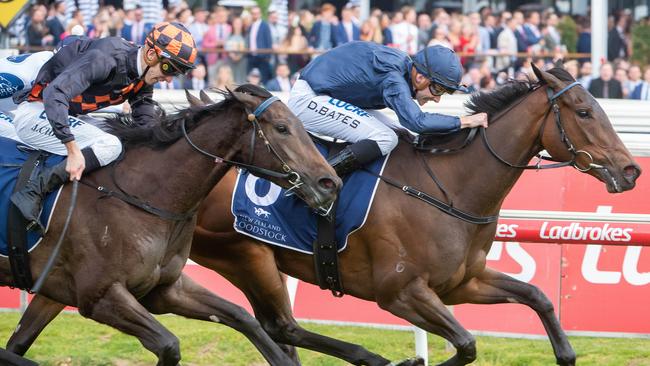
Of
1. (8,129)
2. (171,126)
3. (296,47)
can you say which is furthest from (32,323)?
(296,47)

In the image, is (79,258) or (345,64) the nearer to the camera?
(79,258)

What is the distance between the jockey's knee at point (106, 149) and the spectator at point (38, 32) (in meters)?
10.3

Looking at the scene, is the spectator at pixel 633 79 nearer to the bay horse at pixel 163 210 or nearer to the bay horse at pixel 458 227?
the bay horse at pixel 458 227

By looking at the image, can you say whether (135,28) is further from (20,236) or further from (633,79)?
(20,236)

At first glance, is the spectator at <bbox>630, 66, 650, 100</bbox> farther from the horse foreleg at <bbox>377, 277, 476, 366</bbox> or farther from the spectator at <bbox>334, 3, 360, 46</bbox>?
the horse foreleg at <bbox>377, 277, 476, 366</bbox>

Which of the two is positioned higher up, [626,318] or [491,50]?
[626,318]

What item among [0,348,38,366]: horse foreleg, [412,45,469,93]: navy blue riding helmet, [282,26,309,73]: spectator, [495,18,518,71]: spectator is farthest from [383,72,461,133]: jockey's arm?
[495,18,518,71]: spectator

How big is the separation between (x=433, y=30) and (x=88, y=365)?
9.87 meters

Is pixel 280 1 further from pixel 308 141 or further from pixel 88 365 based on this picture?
pixel 308 141

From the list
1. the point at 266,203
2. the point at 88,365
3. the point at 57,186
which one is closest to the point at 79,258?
the point at 57,186

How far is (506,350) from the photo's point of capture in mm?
7641

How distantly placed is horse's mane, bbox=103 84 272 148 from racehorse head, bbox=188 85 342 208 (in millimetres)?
39

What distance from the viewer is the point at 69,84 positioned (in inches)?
225

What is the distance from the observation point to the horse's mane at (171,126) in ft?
19.2
